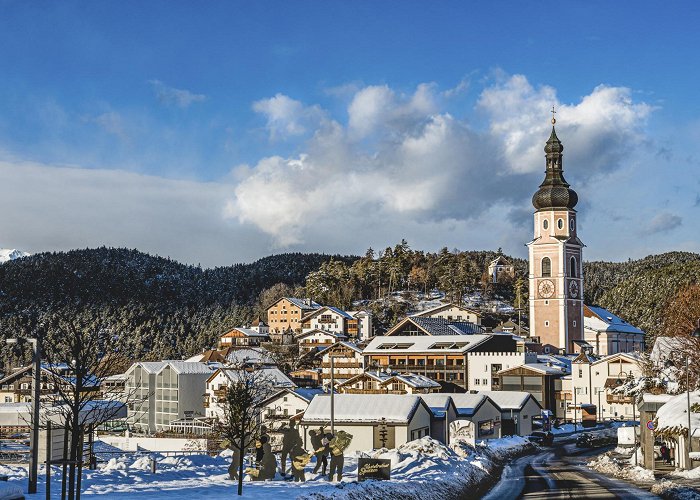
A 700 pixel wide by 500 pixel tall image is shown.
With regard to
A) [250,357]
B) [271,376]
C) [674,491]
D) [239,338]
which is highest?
[239,338]

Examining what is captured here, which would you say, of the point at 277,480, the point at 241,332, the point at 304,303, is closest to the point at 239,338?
the point at 241,332

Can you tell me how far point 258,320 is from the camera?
150500 millimetres

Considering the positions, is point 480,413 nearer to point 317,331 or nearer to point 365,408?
point 365,408

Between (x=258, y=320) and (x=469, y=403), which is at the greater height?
(x=258, y=320)

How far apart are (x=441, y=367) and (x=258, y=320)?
58.7 meters

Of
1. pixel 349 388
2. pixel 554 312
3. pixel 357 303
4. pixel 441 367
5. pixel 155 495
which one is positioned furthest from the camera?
pixel 357 303

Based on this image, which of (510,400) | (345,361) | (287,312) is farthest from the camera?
(287,312)

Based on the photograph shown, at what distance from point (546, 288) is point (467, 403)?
58193mm

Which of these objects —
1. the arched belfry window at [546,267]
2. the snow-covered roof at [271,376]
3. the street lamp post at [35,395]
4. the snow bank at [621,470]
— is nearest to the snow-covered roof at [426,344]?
the snow-covered roof at [271,376]

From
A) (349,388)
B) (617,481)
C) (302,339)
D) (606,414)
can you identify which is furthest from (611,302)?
(617,481)

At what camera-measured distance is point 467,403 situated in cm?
6506

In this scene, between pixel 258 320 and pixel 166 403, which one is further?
pixel 258 320

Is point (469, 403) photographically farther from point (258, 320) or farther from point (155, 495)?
point (258, 320)

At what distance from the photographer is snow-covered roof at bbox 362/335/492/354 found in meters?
98.0
